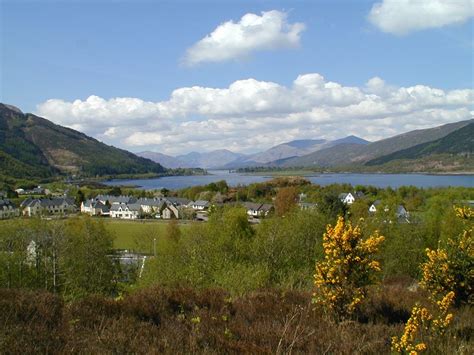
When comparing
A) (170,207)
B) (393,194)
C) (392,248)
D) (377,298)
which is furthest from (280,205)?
(377,298)

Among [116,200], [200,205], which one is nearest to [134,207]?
[116,200]

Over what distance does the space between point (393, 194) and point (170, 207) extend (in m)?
53.7

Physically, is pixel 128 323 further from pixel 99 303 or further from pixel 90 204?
pixel 90 204

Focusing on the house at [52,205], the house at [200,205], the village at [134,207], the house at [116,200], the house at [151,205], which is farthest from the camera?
the house at [116,200]

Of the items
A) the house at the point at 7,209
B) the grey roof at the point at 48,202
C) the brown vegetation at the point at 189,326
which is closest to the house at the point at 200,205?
the grey roof at the point at 48,202

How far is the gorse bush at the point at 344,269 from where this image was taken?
9250mm

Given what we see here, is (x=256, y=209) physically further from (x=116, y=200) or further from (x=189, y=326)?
(x=189, y=326)

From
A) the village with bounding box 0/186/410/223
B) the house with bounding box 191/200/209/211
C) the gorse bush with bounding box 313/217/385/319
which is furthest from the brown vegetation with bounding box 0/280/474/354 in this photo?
the house with bounding box 191/200/209/211

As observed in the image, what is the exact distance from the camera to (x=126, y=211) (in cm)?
9581

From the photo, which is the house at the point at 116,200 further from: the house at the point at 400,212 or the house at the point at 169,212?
the house at the point at 400,212

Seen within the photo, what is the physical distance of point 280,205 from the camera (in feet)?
267

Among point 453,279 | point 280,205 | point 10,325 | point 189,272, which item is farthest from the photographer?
point 280,205

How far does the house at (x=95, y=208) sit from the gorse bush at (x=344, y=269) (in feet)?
310

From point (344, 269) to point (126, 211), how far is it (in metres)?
91.2
